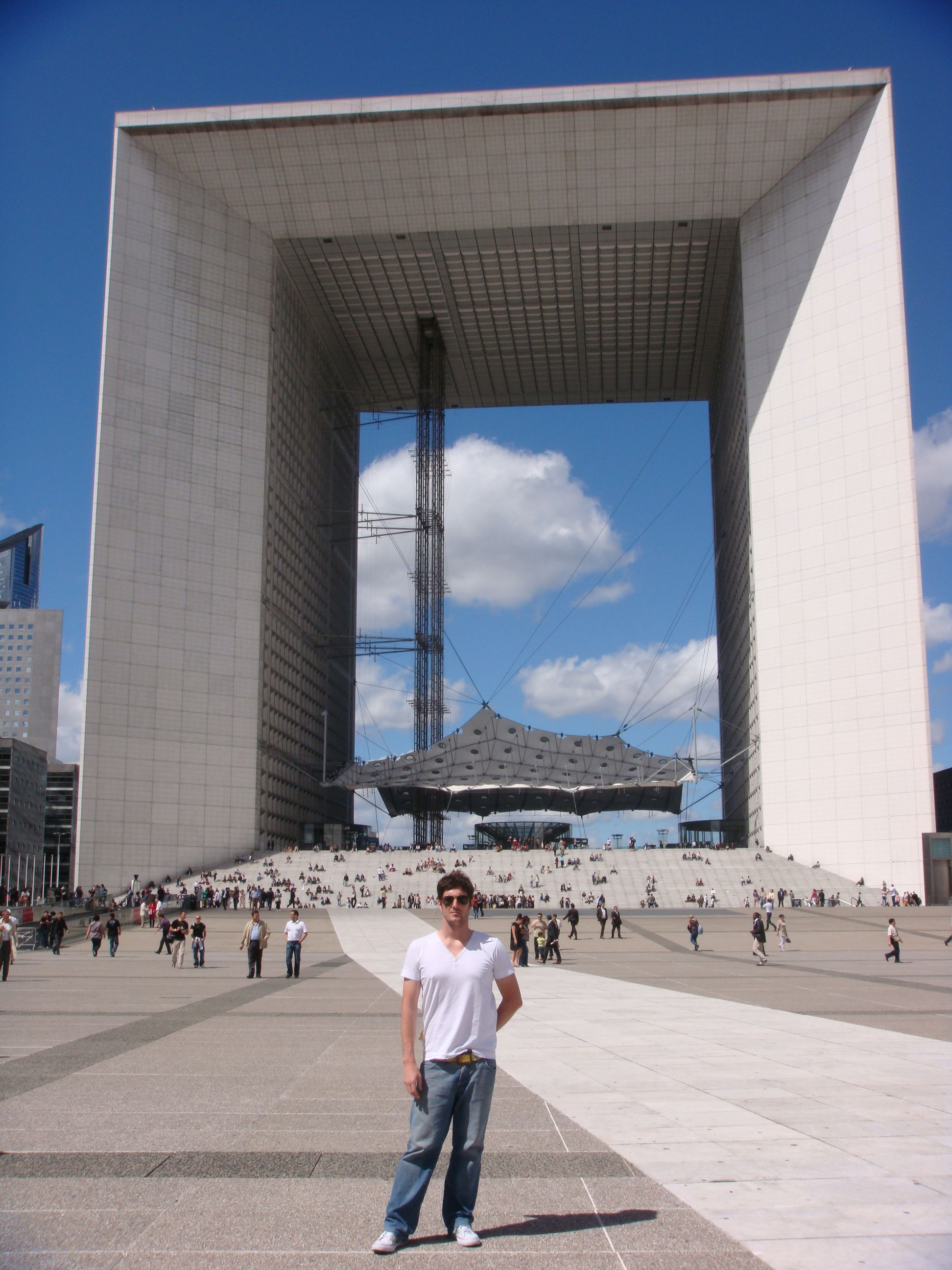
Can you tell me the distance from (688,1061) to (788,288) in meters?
62.6

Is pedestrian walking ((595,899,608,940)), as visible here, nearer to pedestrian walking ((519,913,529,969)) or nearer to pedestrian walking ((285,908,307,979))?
pedestrian walking ((519,913,529,969))

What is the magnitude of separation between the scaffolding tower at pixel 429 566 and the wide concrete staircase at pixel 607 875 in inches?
672

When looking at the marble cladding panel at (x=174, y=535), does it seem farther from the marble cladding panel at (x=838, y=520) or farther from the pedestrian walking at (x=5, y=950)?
the pedestrian walking at (x=5, y=950)

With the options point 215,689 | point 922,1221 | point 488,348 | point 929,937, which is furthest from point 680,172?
point 922,1221

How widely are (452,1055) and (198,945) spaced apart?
21.5 m

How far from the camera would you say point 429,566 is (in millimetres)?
80312

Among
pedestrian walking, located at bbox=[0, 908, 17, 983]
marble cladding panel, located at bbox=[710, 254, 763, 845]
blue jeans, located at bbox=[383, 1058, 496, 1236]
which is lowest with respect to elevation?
pedestrian walking, located at bbox=[0, 908, 17, 983]

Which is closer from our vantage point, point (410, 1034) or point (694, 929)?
point (410, 1034)

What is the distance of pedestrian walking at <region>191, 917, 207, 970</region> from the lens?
25109mm

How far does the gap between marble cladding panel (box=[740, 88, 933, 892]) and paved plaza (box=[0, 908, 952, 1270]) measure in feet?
149

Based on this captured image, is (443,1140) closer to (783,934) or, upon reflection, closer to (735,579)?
(783,934)

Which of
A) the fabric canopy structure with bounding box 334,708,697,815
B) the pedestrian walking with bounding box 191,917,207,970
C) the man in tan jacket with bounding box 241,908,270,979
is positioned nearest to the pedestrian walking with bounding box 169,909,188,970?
the pedestrian walking with bounding box 191,917,207,970

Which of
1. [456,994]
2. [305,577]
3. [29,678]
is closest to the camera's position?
[456,994]

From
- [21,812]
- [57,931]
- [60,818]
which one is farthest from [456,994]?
[60,818]
